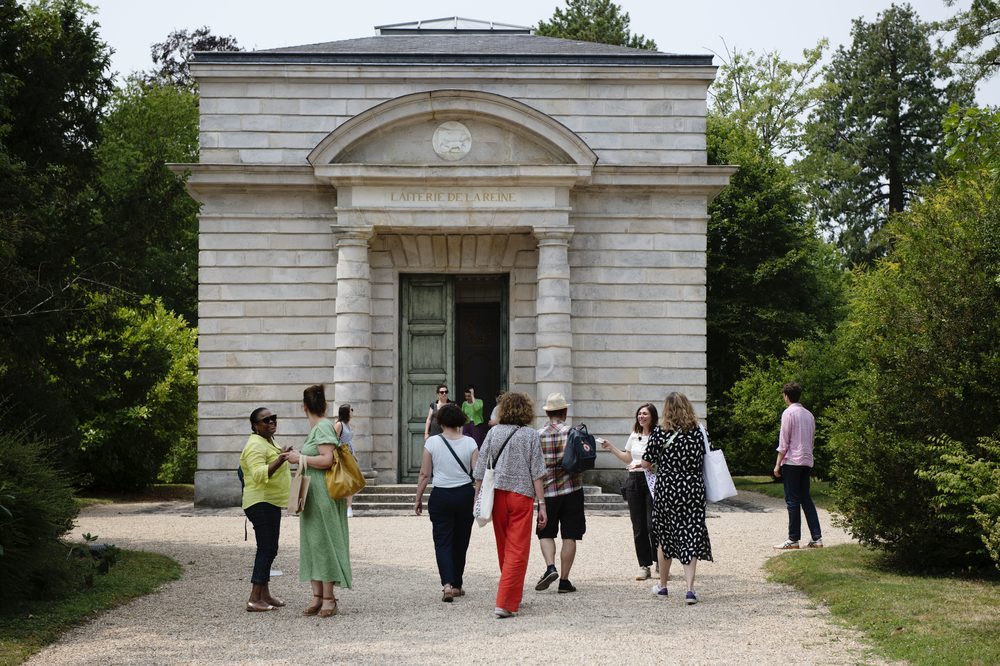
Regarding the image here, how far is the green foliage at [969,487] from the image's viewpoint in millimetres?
8016

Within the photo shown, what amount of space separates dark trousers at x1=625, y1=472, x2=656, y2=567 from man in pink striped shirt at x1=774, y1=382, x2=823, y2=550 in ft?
8.20

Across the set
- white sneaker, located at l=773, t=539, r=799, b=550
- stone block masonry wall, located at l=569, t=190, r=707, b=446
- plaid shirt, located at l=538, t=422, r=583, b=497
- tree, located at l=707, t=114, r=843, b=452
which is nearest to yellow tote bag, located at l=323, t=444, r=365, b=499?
plaid shirt, located at l=538, t=422, r=583, b=497

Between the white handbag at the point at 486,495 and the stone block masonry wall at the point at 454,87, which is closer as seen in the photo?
the white handbag at the point at 486,495

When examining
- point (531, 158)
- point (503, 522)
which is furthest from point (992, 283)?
point (531, 158)

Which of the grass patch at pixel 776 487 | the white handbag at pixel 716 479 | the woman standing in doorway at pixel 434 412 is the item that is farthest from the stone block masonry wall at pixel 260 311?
the white handbag at pixel 716 479

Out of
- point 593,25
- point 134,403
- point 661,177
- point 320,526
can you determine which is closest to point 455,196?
point 661,177

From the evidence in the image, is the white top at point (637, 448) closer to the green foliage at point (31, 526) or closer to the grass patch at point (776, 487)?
the green foliage at point (31, 526)

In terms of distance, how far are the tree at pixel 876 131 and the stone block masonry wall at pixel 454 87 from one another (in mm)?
22574

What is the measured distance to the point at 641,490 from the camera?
11172 mm

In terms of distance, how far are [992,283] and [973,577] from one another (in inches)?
99.4

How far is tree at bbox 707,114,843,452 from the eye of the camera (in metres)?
29.8

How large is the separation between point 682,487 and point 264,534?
3359 millimetres

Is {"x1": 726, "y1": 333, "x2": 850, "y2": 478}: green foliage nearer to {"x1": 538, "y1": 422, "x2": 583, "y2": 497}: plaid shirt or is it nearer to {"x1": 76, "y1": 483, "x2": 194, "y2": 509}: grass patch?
{"x1": 76, "y1": 483, "x2": 194, "y2": 509}: grass patch

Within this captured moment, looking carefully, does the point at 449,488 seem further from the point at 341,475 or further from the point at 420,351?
the point at 420,351
